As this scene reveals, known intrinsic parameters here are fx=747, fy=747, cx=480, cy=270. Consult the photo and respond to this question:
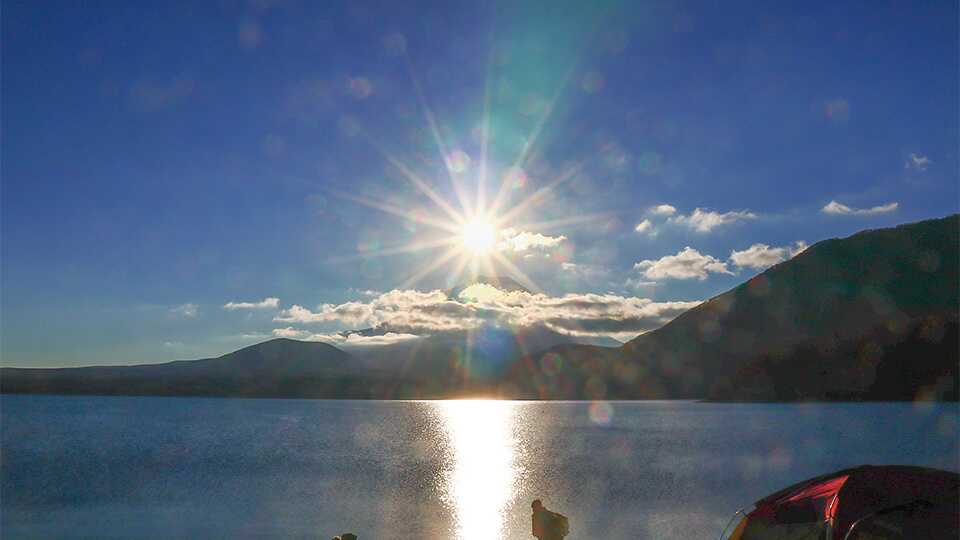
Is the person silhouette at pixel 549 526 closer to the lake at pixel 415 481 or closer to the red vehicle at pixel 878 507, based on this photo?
the red vehicle at pixel 878 507

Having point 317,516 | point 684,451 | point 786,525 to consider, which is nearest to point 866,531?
point 786,525

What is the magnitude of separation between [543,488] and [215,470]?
2822cm

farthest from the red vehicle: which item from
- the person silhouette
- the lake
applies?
the lake

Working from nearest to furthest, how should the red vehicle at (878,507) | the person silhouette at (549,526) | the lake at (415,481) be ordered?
the red vehicle at (878,507) → the person silhouette at (549,526) → the lake at (415,481)

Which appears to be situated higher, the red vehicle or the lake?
the red vehicle

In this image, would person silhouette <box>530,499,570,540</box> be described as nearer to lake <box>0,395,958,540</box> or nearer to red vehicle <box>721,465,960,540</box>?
red vehicle <box>721,465,960,540</box>

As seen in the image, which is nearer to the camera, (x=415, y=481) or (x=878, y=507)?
(x=878, y=507)

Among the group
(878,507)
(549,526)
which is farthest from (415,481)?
(878,507)

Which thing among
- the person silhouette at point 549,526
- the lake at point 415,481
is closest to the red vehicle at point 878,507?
the person silhouette at point 549,526

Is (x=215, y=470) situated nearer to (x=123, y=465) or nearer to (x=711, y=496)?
(x=123, y=465)

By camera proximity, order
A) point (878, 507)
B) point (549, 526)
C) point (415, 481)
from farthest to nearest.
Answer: point (415, 481) → point (549, 526) → point (878, 507)

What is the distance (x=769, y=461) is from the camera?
198 ft

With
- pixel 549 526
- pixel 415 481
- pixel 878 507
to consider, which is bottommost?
pixel 415 481

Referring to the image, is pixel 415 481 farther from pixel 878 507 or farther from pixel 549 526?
pixel 878 507
